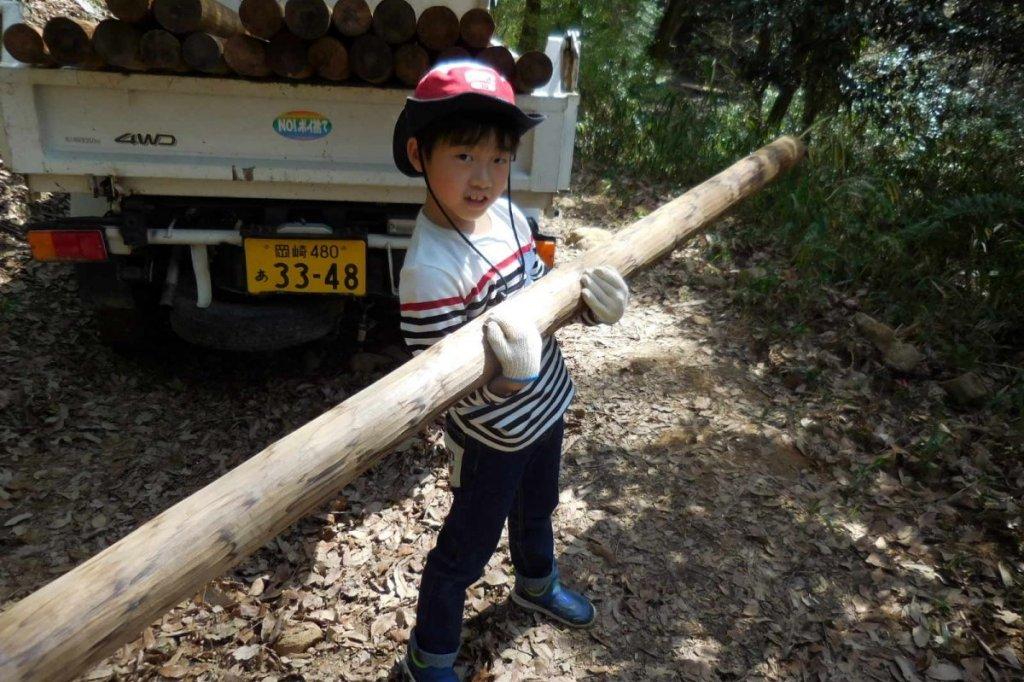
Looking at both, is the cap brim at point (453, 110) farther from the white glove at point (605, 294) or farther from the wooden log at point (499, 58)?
the wooden log at point (499, 58)

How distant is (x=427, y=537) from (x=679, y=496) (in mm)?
1183

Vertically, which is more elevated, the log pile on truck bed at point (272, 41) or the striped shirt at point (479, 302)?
the log pile on truck bed at point (272, 41)

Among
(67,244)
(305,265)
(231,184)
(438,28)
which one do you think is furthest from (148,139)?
(438,28)

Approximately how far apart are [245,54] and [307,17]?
1.12 ft

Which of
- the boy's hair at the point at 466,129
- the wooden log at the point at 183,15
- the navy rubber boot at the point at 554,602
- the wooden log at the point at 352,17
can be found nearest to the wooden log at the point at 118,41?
the wooden log at the point at 183,15

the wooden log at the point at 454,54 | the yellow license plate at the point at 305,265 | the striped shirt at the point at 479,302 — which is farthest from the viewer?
the yellow license plate at the point at 305,265

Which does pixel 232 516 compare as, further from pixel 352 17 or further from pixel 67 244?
pixel 67 244

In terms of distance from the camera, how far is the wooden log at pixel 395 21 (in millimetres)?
2797

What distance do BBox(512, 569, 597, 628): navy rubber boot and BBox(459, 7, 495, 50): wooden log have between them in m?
2.21

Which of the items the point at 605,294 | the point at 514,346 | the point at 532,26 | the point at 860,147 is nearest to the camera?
the point at 514,346

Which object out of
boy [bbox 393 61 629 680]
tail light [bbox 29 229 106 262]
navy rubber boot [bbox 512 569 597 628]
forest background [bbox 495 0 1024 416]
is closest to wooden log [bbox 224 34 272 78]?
tail light [bbox 29 229 106 262]

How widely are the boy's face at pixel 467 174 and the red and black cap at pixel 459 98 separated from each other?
7 cm

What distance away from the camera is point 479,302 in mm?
1951

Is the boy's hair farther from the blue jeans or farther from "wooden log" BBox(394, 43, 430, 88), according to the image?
"wooden log" BBox(394, 43, 430, 88)
